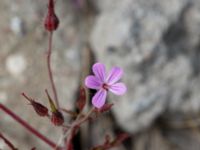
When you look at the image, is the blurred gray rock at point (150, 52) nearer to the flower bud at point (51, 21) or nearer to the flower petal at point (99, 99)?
the flower bud at point (51, 21)

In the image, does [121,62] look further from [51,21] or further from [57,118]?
[57,118]

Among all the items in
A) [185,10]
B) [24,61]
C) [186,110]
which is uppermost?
[24,61]

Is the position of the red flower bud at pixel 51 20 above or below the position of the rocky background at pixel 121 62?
above

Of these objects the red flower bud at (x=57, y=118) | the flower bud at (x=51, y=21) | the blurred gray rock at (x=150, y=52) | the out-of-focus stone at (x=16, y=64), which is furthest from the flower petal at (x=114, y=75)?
the out-of-focus stone at (x=16, y=64)

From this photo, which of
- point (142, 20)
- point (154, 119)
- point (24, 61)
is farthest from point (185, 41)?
point (24, 61)

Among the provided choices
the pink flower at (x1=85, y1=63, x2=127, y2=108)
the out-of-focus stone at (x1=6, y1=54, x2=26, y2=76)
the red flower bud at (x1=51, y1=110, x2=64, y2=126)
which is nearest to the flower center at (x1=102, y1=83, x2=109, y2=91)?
the pink flower at (x1=85, y1=63, x2=127, y2=108)

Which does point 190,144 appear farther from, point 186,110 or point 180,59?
point 180,59

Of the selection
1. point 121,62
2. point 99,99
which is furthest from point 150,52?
point 99,99
